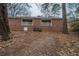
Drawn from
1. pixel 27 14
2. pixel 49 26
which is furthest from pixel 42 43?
pixel 27 14

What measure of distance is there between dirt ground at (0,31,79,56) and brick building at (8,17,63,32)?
0.05 m

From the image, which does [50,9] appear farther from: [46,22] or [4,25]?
[4,25]

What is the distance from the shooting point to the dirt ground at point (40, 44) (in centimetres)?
196

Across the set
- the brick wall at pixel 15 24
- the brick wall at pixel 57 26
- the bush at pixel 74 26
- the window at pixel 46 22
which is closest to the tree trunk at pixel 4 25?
the brick wall at pixel 15 24

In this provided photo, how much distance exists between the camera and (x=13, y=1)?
78.5 inches

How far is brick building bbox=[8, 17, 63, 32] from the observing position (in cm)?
196

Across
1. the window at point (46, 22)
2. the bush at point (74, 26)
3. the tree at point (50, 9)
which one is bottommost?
the bush at point (74, 26)

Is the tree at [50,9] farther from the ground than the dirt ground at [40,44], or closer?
farther from the ground

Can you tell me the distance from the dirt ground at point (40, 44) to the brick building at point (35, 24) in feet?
0.16

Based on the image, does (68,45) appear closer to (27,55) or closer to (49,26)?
(49,26)

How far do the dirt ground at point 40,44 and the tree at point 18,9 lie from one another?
22cm

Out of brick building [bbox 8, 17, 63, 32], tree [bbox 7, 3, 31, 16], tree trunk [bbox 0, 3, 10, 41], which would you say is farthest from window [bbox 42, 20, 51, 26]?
tree trunk [bbox 0, 3, 10, 41]

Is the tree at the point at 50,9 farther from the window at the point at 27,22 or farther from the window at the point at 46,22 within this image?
the window at the point at 27,22

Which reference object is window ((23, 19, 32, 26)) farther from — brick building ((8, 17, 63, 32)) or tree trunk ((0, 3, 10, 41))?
tree trunk ((0, 3, 10, 41))
